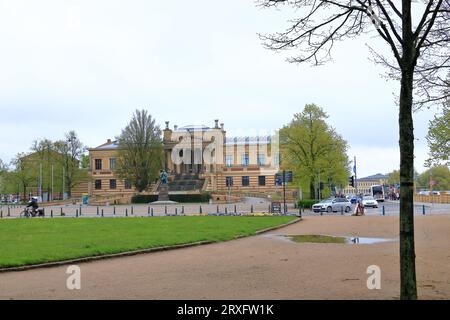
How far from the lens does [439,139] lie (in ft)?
128

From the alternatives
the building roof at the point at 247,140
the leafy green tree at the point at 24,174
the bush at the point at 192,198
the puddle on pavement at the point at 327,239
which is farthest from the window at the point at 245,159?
the puddle on pavement at the point at 327,239

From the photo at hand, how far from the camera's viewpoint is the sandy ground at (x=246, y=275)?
1012 cm

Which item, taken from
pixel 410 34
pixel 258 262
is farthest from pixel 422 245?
pixel 410 34

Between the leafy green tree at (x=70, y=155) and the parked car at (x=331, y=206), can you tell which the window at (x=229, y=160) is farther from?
the parked car at (x=331, y=206)

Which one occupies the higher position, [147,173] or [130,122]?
[130,122]

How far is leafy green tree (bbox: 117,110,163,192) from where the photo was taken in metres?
87.2

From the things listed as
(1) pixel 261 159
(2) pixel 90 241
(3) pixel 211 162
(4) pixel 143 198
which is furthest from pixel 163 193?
(2) pixel 90 241

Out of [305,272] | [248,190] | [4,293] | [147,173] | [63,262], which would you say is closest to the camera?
[4,293]

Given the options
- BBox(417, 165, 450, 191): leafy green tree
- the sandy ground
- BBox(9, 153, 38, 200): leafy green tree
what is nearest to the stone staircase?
BBox(9, 153, 38, 200): leafy green tree

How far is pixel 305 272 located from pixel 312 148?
47.1 metres

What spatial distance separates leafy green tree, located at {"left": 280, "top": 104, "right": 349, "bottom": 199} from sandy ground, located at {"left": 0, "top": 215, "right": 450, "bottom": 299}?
1538 inches

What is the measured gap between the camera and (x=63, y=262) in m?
14.8

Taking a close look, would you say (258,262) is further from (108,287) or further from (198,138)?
(198,138)

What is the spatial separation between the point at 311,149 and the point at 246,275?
4758 cm
